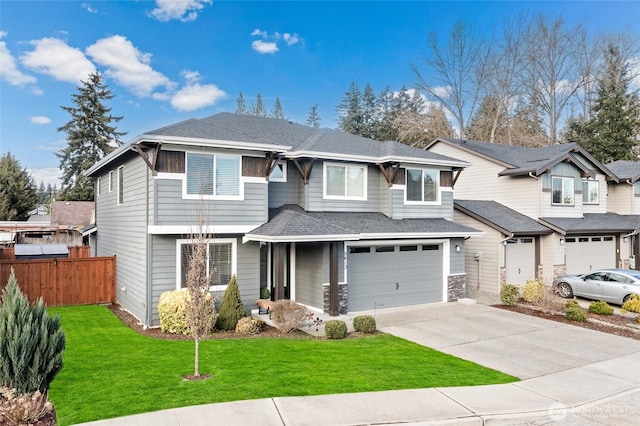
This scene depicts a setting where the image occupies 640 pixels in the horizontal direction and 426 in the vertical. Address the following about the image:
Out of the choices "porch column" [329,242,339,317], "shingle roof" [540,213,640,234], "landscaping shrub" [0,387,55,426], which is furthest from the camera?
"shingle roof" [540,213,640,234]

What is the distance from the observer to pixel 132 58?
31531 mm

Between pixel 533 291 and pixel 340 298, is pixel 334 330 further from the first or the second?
pixel 533 291

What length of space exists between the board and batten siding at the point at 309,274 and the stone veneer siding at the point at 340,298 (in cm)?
13

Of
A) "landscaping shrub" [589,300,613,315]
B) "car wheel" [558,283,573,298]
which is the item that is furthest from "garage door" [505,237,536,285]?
"landscaping shrub" [589,300,613,315]

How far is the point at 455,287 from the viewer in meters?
16.2

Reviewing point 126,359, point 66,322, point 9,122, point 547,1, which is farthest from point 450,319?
point 9,122

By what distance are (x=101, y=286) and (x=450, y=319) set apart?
39.9ft

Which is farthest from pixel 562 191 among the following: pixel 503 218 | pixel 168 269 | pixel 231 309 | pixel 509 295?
pixel 168 269

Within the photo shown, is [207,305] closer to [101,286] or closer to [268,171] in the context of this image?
[268,171]

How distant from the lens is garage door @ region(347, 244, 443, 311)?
1412cm

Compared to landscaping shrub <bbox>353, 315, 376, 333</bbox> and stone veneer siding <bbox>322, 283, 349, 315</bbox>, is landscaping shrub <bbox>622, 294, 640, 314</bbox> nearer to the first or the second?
landscaping shrub <bbox>353, 315, 376, 333</bbox>

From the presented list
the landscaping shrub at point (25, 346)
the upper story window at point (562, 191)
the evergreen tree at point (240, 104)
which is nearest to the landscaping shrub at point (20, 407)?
the landscaping shrub at point (25, 346)

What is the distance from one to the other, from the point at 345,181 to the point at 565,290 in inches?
410

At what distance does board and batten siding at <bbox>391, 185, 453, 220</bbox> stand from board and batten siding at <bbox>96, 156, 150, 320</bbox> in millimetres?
8715
